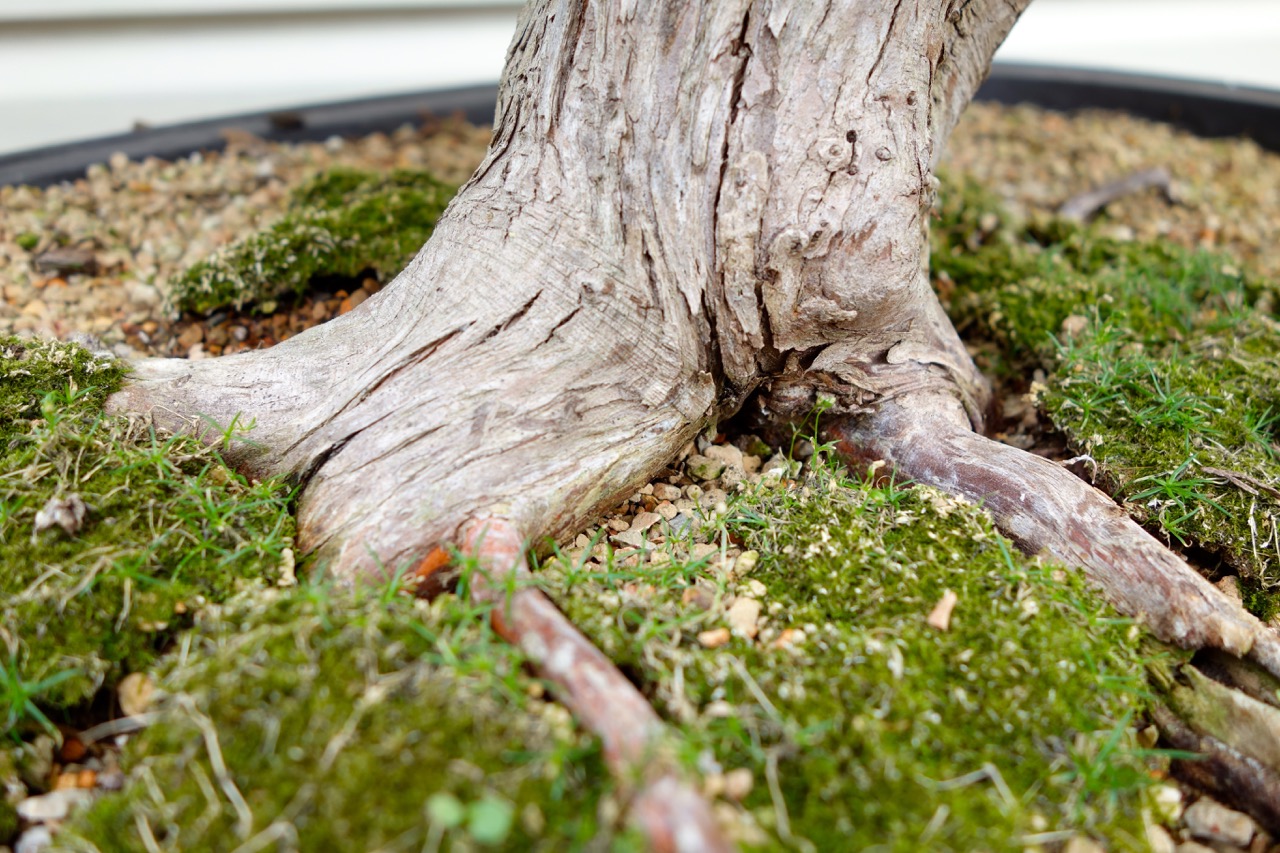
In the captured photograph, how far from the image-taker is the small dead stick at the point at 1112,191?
3.88 m

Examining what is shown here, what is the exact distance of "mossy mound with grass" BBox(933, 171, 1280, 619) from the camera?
6.61ft

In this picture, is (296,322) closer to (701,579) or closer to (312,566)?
(312,566)

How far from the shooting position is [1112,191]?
3.96 m

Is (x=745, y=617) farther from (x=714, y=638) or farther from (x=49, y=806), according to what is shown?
(x=49, y=806)

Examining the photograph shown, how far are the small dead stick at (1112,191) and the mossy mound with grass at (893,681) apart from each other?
8.65 feet

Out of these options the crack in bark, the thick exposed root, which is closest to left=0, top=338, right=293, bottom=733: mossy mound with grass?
the thick exposed root

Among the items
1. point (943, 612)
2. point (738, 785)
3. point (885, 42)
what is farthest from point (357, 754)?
point (885, 42)

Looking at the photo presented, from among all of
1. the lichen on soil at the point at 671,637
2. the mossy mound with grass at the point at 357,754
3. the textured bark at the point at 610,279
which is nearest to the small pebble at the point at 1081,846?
the lichen on soil at the point at 671,637

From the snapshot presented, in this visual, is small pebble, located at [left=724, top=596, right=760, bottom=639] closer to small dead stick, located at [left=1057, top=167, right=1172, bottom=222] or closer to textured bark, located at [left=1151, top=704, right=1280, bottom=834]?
textured bark, located at [left=1151, top=704, right=1280, bottom=834]

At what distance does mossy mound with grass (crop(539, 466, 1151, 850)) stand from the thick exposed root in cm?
10

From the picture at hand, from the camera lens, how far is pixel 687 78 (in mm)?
1887

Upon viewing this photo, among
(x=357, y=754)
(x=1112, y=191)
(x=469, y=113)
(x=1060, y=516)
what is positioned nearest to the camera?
(x=357, y=754)

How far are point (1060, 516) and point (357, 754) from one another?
157cm

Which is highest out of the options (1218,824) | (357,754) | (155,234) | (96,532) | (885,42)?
(885,42)
